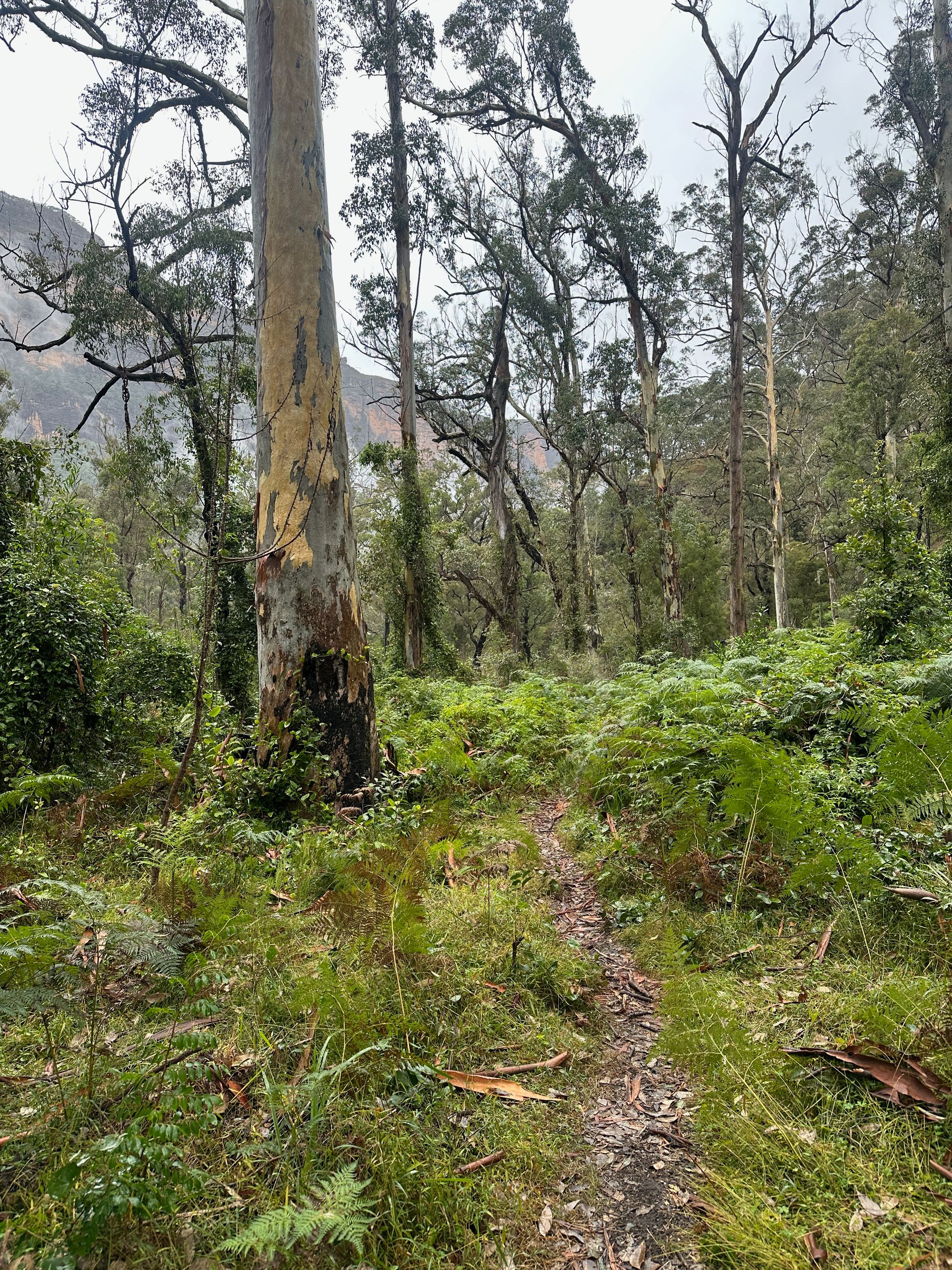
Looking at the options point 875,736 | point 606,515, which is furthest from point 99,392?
point 606,515

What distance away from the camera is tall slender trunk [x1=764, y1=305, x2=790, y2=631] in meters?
23.7

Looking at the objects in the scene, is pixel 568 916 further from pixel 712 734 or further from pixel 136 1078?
pixel 136 1078

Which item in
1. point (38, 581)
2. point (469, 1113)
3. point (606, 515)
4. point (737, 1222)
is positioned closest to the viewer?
point (737, 1222)

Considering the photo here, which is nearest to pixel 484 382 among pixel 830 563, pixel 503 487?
pixel 503 487

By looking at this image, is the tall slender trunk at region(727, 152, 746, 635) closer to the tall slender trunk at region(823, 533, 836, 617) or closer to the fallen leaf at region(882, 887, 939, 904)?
the tall slender trunk at region(823, 533, 836, 617)

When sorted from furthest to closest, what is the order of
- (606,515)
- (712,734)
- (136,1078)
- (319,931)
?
(606,515) → (712,734) → (319,931) → (136,1078)

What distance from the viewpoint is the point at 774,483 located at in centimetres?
2488

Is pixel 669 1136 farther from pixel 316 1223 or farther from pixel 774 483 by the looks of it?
pixel 774 483

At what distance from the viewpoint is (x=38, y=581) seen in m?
6.43

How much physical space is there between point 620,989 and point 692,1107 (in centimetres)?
82

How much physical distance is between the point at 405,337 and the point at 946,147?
1236cm

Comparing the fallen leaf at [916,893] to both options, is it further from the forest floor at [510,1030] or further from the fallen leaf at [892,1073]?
the fallen leaf at [892,1073]

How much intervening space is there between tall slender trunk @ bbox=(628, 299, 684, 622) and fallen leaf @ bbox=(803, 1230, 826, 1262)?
665 inches

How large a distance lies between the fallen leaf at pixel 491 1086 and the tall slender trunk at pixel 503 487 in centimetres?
1698
